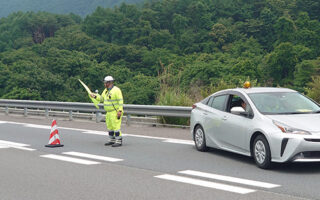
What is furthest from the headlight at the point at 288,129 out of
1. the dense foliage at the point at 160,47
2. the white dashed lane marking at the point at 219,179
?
the dense foliage at the point at 160,47

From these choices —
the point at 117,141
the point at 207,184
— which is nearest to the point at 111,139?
the point at 117,141

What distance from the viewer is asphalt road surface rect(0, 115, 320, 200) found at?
7.44m

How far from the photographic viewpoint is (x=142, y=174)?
901 centimetres

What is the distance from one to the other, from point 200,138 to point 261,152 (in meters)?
2.52

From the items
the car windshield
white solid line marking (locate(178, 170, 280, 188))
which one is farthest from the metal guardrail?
white solid line marking (locate(178, 170, 280, 188))

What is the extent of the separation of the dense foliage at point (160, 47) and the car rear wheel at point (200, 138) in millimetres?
38744

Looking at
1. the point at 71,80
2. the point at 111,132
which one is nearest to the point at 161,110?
the point at 111,132

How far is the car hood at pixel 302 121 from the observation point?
863 centimetres

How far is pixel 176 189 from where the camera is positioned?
7.69 metres

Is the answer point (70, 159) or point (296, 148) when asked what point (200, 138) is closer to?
point (70, 159)

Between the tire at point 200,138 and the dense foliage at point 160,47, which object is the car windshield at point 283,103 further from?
the dense foliage at point 160,47

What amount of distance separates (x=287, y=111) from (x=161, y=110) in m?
7.72

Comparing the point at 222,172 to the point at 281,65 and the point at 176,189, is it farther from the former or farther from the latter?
the point at 281,65

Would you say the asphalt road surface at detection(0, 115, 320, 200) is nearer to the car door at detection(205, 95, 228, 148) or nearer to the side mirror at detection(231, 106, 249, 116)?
the car door at detection(205, 95, 228, 148)
